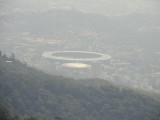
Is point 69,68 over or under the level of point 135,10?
under

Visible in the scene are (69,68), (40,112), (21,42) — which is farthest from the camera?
(21,42)

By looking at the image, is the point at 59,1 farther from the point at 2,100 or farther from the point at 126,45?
the point at 2,100

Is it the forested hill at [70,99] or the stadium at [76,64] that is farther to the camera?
the stadium at [76,64]

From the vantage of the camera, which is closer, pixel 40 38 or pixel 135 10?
pixel 40 38

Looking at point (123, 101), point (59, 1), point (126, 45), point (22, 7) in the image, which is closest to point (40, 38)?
point (126, 45)

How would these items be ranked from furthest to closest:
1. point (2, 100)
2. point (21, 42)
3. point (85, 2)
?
point (85, 2), point (21, 42), point (2, 100)

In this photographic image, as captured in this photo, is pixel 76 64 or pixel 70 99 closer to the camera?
pixel 70 99

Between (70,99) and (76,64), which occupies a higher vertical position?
(76,64)

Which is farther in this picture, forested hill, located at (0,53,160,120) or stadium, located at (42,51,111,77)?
stadium, located at (42,51,111,77)
